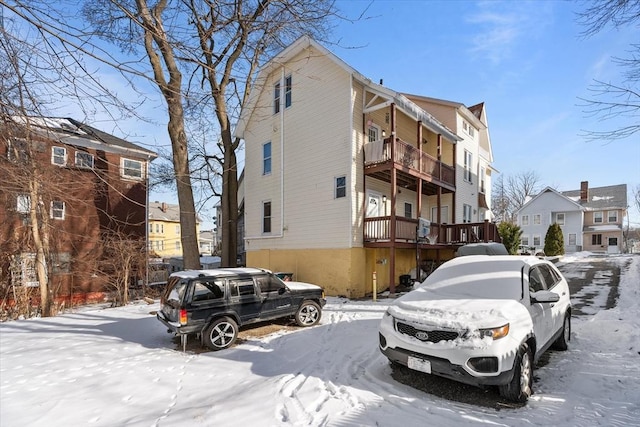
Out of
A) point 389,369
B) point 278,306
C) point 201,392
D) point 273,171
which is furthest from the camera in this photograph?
point 273,171

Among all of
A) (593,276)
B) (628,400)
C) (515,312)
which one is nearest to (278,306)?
(515,312)

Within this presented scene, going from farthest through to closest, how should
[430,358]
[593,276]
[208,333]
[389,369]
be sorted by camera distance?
[593,276] → [208,333] → [389,369] → [430,358]

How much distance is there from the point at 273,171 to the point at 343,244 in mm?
6072

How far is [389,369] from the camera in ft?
16.7

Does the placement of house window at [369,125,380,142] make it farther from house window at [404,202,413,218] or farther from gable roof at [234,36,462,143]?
house window at [404,202,413,218]

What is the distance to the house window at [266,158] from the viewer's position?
17781 mm

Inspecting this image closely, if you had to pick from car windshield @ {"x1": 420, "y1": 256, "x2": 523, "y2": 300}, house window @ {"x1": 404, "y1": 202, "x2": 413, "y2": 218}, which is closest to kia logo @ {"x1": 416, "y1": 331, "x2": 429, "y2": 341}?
car windshield @ {"x1": 420, "y1": 256, "x2": 523, "y2": 300}

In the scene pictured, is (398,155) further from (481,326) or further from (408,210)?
(481,326)

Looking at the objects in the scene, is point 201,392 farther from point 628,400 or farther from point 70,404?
point 628,400

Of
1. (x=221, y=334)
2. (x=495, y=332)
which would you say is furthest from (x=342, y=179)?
(x=495, y=332)

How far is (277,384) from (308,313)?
3.79 meters

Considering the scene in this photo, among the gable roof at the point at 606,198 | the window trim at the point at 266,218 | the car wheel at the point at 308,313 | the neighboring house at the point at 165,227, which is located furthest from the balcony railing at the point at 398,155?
the gable roof at the point at 606,198

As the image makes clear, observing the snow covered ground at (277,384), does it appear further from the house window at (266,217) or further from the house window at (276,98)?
the house window at (276,98)

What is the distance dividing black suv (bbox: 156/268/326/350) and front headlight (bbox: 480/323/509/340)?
473 cm
